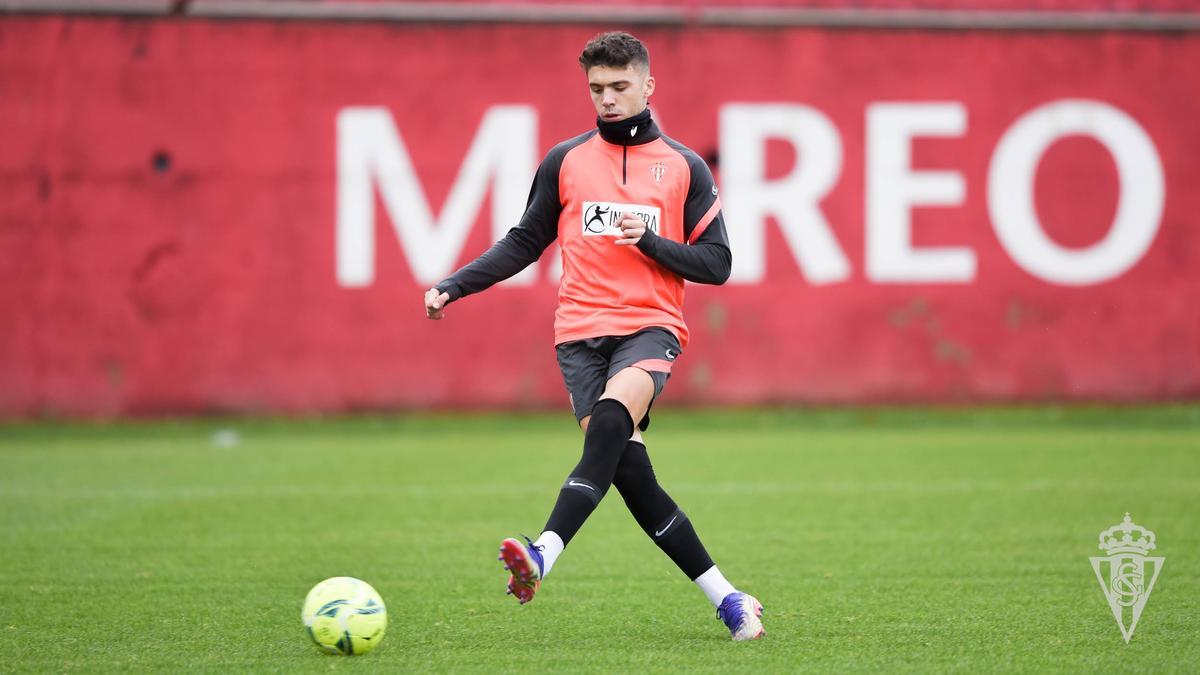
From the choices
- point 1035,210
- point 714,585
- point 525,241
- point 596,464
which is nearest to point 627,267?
point 525,241

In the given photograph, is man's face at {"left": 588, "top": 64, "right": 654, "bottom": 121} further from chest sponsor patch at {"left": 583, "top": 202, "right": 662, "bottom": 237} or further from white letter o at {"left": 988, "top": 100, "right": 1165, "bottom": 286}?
white letter o at {"left": 988, "top": 100, "right": 1165, "bottom": 286}

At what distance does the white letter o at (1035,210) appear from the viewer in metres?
15.7

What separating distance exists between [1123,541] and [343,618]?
4144mm

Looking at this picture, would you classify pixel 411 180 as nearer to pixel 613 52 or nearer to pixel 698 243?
pixel 698 243

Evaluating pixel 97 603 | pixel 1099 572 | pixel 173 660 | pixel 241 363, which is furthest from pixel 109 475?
pixel 1099 572

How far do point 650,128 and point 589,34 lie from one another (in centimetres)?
1056

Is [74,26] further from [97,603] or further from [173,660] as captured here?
[173,660]

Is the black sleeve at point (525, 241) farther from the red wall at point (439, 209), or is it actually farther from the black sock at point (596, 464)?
the red wall at point (439, 209)

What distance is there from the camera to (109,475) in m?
11.4

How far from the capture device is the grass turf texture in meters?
5.23

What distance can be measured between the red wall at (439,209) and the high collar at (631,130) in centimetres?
1022

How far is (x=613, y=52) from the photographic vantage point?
207 inches

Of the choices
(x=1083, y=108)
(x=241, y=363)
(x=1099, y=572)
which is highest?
(x=1083, y=108)

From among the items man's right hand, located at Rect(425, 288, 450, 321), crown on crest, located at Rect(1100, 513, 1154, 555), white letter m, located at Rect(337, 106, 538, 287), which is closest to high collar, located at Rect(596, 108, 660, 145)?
man's right hand, located at Rect(425, 288, 450, 321)
